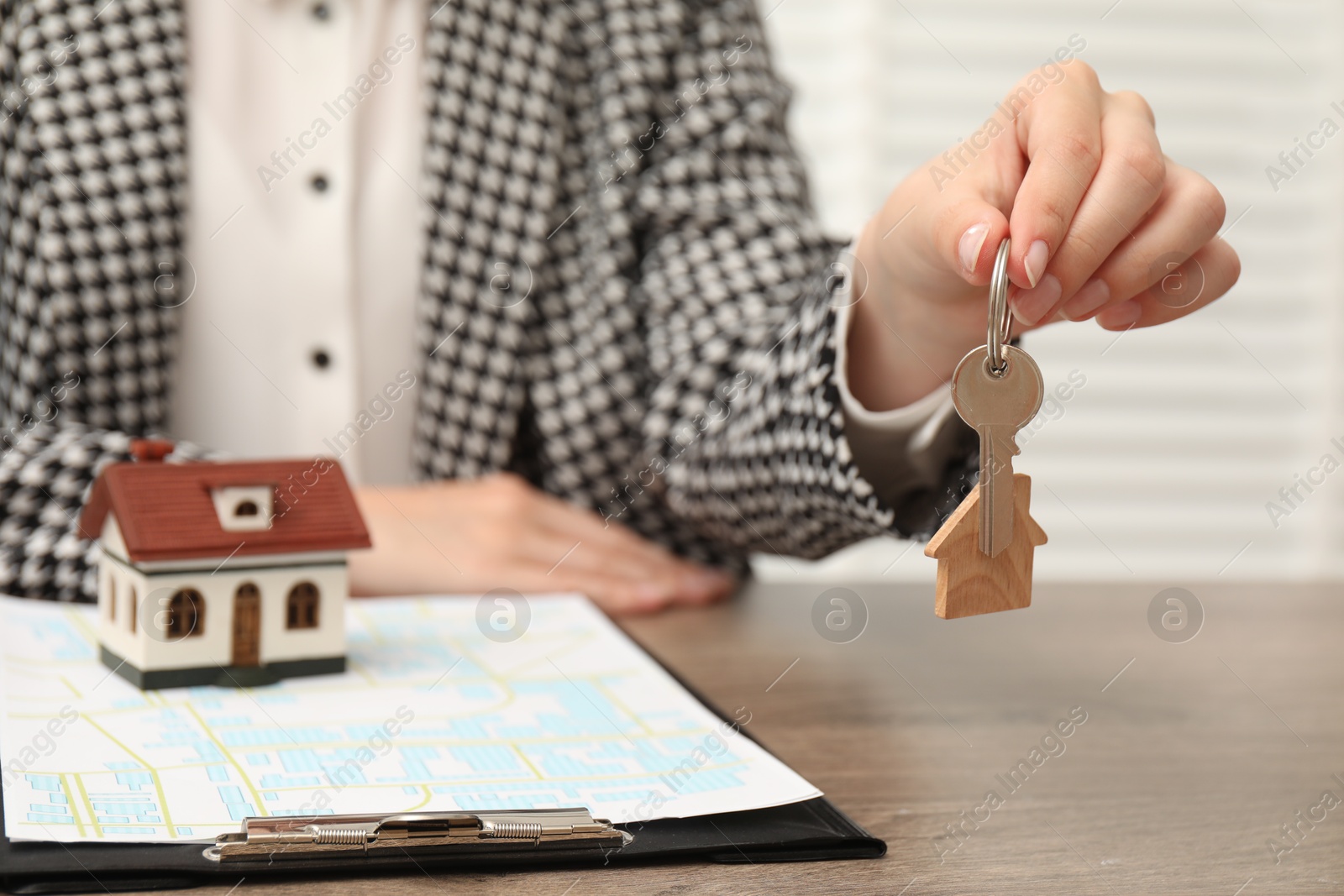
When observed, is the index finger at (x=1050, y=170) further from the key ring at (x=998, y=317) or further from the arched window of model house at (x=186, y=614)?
the arched window of model house at (x=186, y=614)

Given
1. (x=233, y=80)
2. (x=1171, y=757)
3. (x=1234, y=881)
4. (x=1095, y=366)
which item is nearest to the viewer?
(x=1234, y=881)

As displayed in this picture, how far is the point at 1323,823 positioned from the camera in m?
0.46

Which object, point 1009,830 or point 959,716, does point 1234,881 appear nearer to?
point 1009,830

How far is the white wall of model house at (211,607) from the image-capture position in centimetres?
55

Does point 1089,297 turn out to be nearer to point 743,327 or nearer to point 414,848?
point 414,848

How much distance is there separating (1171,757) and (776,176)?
0.61 metres

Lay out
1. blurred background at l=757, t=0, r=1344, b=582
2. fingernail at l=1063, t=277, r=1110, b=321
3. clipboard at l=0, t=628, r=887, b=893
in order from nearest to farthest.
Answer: clipboard at l=0, t=628, r=887, b=893, fingernail at l=1063, t=277, r=1110, b=321, blurred background at l=757, t=0, r=1344, b=582

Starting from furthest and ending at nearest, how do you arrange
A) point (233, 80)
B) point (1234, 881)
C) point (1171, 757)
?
point (233, 80), point (1171, 757), point (1234, 881)

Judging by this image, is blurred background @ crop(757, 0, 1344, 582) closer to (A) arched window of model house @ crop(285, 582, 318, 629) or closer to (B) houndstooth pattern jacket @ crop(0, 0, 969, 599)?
(B) houndstooth pattern jacket @ crop(0, 0, 969, 599)

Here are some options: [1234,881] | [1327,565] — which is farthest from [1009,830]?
[1327,565]

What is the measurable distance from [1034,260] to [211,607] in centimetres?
39

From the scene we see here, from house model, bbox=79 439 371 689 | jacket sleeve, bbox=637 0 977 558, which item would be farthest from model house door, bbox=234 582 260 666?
jacket sleeve, bbox=637 0 977 558

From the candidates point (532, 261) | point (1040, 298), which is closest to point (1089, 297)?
point (1040, 298)

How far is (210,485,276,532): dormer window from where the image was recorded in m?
0.58
